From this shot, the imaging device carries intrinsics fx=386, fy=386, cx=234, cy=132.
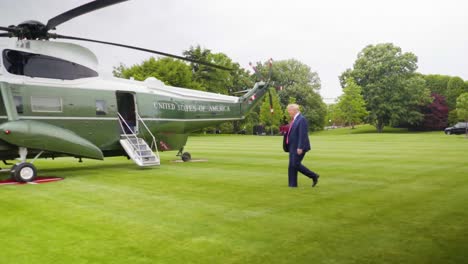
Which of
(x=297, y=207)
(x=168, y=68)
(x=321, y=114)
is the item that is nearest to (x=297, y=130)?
(x=297, y=207)

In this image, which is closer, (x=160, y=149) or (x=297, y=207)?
(x=297, y=207)

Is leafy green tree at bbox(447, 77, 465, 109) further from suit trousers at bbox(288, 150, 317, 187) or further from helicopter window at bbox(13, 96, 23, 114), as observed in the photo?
helicopter window at bbox(13, 96, 23, 114)

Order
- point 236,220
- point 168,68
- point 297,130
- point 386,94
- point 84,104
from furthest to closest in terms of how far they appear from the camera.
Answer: point 386,94 < point 168,68 < point 84,104 < point 297,130 < point 236,220

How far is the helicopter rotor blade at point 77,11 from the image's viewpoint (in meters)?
7.67

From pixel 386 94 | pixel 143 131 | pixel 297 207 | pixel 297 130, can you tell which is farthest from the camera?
pixel 386 94

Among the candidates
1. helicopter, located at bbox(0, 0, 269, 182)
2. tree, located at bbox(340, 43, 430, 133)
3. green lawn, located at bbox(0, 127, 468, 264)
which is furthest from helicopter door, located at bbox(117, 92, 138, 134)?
tree, located at bbox(340, 43, 430, 133)

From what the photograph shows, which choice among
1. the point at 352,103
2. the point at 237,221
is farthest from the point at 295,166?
the point at 352,103

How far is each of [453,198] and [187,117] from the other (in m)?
11.3

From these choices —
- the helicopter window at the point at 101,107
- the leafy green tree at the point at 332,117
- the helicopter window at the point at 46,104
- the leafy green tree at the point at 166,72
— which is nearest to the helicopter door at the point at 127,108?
the helicopter window at the point at 101,107

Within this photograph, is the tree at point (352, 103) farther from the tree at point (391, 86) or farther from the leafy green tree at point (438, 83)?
the leafy green tree at point (438, 83)

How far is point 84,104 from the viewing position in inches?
525

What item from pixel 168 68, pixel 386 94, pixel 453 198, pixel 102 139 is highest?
pixel 168 68

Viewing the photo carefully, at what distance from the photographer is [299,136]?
29.5ft

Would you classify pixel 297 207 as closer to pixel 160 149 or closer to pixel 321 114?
pixel 160 149
